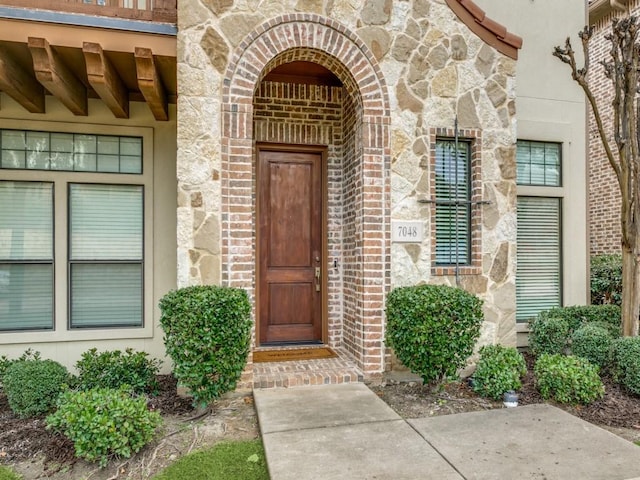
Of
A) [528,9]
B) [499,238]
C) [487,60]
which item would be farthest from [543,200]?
[528,9]

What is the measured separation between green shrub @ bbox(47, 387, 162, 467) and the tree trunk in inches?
185

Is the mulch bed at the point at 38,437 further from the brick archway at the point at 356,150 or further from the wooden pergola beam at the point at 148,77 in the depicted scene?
the wooden pergola beam at the point at 148,77

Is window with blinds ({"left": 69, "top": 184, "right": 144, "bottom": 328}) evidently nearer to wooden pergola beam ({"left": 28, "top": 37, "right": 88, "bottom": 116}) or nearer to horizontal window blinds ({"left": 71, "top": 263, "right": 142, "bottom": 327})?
horizontal window blinds ({"left": 71, "top": 263, "right": 142, "bottom": 327})

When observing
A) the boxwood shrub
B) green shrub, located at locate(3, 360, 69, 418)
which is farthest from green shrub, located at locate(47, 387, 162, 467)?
the boxwood shrub

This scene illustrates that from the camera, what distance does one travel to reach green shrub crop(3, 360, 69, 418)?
3635 millimetres

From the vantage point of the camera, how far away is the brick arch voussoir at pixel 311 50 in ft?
13.3

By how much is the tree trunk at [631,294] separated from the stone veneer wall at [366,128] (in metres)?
1.17

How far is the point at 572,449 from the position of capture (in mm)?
2910

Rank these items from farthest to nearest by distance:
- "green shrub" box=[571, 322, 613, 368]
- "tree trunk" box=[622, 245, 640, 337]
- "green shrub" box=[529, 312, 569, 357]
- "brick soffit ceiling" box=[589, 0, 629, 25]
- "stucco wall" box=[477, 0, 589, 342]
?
"brick soffit ceiling" box=[589, 0, 629, 25], "stucco wall" box=[477, 0, 589, 342], "green shrub" box=[529, 312, 569, 357], "tree trunk" box=[622, 245, 640, 337], "green shrub" box=[571, 322, 613, 368]

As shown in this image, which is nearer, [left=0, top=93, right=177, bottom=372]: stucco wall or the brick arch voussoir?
the brick arch voussoir

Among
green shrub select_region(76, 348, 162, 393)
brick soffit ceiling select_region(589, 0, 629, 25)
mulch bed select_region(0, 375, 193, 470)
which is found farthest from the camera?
brick soffit ceiling select_region(589, 0, 629, 25)

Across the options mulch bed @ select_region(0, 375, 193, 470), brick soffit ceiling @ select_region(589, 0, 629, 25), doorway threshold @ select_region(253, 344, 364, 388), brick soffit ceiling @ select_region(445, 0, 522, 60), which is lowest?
mulch bed @ select_region(0, 375, 193, 470)

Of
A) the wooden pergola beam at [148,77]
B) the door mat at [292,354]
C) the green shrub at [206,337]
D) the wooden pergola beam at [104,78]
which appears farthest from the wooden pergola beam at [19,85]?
the door mat at [292,354]

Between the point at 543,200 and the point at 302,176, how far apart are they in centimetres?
335
